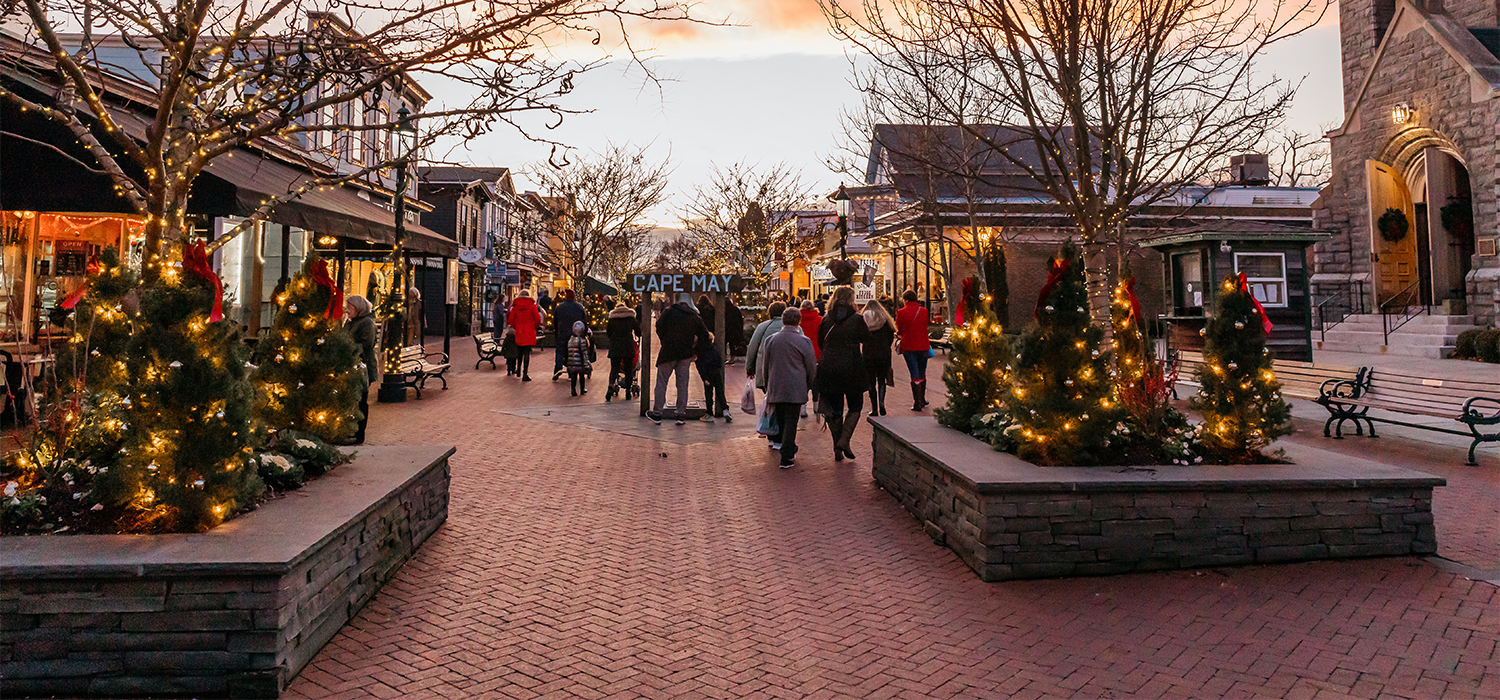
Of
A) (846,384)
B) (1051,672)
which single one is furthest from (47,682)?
(846,384)

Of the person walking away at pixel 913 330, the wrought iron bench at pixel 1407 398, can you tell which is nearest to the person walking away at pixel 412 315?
the person walking away at pixel 913 330

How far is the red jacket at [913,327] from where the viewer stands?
12.6 m

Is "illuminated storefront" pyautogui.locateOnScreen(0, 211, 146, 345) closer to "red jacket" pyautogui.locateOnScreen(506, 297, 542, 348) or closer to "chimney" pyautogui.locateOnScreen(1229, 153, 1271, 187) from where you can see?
"red jacket" pyautogui.locateOnScreen(506, 297, 542, 348)

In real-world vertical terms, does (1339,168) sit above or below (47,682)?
above

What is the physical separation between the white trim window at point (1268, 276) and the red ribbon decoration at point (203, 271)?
17.9m

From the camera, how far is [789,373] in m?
8.79

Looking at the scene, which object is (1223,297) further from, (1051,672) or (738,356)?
(738,356)

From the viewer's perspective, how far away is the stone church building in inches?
763

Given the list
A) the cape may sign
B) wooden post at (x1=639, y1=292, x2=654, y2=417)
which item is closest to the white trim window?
the cape may sign

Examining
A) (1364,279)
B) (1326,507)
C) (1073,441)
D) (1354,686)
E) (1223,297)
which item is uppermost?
(1364,279)

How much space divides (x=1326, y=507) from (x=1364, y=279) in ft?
75.5

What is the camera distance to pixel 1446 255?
21578 millimetres

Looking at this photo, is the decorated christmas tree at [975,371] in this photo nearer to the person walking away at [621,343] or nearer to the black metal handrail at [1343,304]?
the person walking away at [621,343]

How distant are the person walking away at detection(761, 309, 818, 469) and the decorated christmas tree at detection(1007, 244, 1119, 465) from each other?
9.64ft
